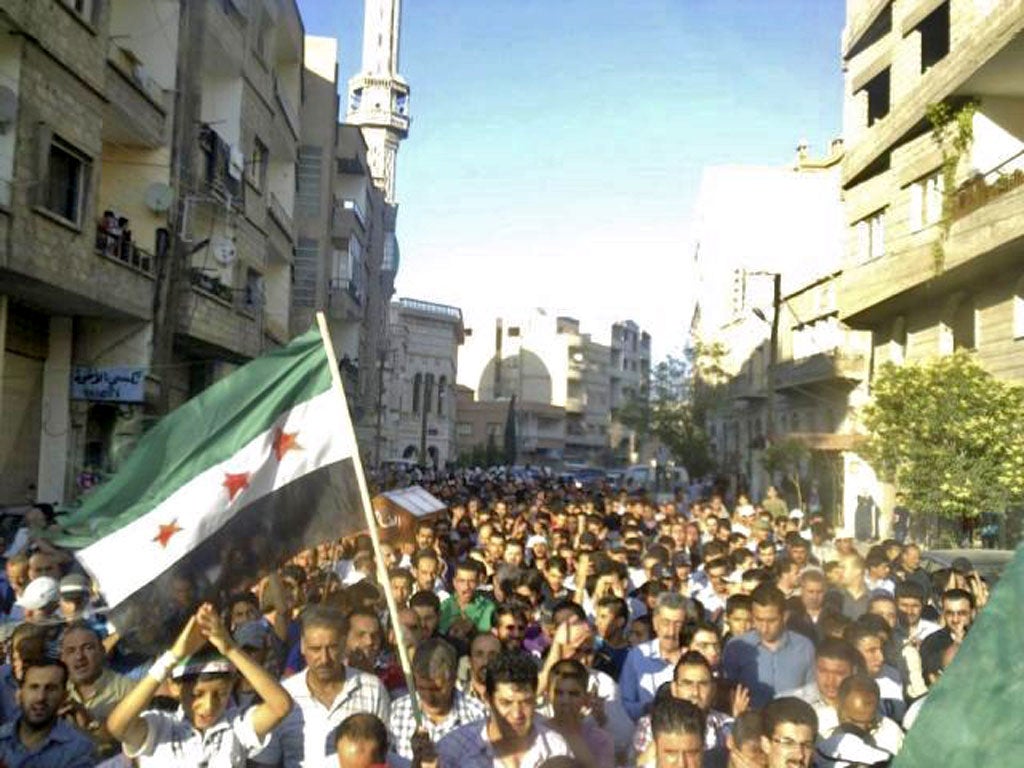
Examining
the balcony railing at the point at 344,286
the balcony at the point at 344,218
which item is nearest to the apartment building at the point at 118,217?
the balcony railing at the point at 344,286

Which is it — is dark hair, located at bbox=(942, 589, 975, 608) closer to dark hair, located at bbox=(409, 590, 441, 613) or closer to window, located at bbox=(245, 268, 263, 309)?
dark hair, located at bbox=(409, 590, 441, 613)

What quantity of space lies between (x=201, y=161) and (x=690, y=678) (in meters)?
16.9

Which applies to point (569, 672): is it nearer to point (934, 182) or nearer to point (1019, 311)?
point (1019, 311)

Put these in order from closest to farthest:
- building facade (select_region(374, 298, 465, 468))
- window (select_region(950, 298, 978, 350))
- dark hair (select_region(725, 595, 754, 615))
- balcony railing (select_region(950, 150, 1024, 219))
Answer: dark hair (select_region(725, 595, 754, 615)), balcony railing (select_region(950, 150, 1024, 219)), window (select_region(950, 298, 978, 350)), building facade (select_region(374, 298, 465, 468))

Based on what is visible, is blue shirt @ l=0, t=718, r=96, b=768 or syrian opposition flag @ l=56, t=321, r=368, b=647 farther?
syrian opposition flag @ l=56, t=321, r=368, b=647

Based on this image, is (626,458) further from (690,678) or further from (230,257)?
(690,678)

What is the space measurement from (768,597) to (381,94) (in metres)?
84.4

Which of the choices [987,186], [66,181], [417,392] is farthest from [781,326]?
[417,392]

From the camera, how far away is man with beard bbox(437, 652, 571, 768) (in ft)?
14.5

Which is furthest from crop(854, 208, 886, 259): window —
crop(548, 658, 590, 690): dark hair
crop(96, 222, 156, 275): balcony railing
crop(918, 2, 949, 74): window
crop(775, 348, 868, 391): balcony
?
crop(548, 658, 590, 690): dark hair

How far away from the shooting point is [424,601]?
265 inches

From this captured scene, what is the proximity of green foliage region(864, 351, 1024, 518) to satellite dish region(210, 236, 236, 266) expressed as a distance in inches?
440

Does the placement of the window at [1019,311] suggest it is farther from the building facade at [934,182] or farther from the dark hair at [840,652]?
the dark hair at [840,652]

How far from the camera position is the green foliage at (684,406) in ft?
137
